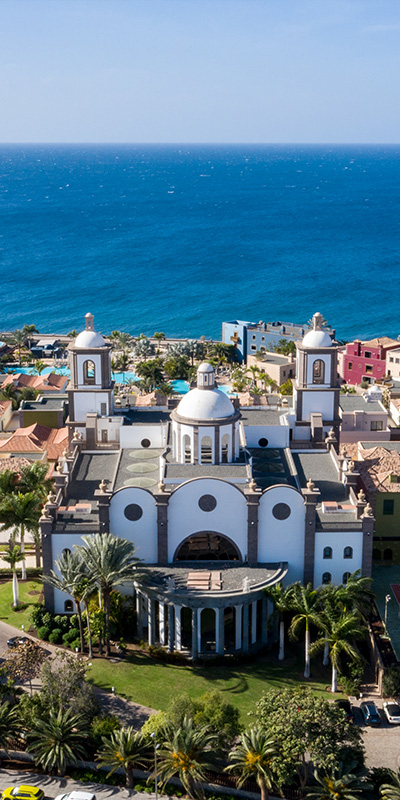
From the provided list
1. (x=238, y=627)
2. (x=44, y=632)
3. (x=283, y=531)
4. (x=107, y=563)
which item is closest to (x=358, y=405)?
(x=283, y=531)

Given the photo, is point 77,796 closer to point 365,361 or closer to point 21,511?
point 21,511

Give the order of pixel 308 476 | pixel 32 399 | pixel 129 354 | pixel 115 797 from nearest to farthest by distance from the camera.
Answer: pixel 115 797 < pixel 308 476 < pixel 32 399 < pixel 129 354

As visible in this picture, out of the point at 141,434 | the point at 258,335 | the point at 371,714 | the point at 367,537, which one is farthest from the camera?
the point at 258,335

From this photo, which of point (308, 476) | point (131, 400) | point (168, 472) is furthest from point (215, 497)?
point (131, 400)

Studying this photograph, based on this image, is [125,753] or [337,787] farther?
[125,753]

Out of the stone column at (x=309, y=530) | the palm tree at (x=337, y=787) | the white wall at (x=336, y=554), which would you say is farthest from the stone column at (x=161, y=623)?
the palm tree at (x=337, y=787)

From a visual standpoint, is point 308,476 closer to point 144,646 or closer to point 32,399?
point 144,646

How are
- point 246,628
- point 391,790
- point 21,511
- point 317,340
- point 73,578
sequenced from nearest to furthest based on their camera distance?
point 391,790 → point 73,578 → point 246,628 → point 21,511 → point 317,340
